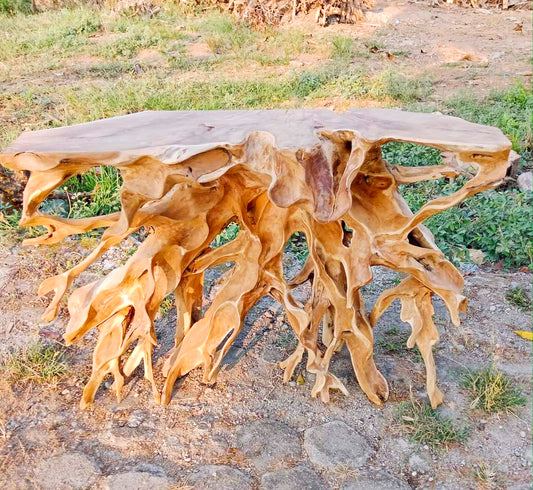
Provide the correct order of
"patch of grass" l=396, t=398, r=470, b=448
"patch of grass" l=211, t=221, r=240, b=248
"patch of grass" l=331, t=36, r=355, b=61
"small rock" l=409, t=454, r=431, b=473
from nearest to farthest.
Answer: "small rock" l=409, t=454, r=431, b=473 < "patch of grass" l=396, t=398, r=470, b=448 < "patch of grass" l=211, t=221, r=240, b=248 < "patch of grass" l=331, t=36, r=355, b=61

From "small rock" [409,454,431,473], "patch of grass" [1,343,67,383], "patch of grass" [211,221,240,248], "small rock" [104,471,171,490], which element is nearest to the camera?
"small rock" [104,471,171,490]

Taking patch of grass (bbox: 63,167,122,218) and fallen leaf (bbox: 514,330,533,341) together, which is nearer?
fallen leaf (bbox: 514,330,533,341)

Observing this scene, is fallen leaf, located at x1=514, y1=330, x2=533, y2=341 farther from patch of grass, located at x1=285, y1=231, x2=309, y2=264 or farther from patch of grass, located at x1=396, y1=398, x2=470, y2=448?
patch of grass, located at x1=285, y1=231, x2=309, y2=264

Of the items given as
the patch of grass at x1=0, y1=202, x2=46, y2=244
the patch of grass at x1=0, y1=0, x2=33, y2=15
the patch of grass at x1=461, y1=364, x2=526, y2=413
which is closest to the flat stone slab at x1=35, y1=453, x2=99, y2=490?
the patch of grass at x1=461, y1=364, x2=526, y2=413

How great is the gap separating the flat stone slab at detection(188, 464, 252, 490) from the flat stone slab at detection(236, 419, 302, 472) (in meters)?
0.08

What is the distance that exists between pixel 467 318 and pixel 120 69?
5.45 metres

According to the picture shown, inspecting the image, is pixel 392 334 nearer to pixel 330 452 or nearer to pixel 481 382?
pixel 481 382

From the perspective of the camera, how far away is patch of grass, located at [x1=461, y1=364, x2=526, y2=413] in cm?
236

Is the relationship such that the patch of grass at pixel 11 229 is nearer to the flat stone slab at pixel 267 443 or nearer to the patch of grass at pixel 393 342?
the flat stone slab at pixel 267 443

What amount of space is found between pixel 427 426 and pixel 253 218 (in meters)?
1.02

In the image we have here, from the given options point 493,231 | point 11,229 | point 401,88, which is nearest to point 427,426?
point 493,231

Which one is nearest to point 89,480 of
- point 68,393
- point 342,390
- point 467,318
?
point 68,393

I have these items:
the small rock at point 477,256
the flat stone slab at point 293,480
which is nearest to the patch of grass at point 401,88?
the small rock at point 477,256

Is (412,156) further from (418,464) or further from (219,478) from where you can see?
(219,478)
